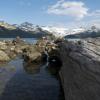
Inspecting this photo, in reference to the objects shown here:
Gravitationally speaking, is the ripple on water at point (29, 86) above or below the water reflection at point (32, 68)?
above

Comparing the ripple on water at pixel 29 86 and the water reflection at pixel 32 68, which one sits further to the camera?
the water reflection at pixel 32 68

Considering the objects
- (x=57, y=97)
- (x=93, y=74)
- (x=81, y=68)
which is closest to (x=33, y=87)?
(x=57, y=97)

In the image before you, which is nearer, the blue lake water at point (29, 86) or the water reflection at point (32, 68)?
the blue lake water at point (29, 86)

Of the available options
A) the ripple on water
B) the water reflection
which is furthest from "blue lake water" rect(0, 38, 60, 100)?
the water reflection

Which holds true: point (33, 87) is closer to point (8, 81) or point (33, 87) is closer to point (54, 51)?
point (8, 81)

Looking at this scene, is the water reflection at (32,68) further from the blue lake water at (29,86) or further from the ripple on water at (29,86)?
the ripple on water at (29,86)

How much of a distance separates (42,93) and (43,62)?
22.8 m

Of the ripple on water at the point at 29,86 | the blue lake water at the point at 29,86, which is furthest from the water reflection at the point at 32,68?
the ripple on water at the point at 29,86

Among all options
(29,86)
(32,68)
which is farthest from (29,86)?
(32,68)

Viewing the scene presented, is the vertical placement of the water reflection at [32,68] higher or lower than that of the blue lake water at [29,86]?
lower

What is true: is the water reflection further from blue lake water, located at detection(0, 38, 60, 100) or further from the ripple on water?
the ripple on water

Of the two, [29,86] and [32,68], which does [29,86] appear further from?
[32,68]

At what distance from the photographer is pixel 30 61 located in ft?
154

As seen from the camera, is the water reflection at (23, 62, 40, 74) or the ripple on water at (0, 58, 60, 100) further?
the water reflection at (23, 62, 40, 74)
